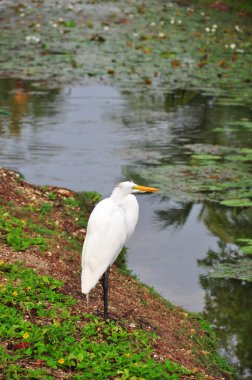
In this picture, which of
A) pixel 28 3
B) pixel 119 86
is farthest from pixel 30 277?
pixel 28 3

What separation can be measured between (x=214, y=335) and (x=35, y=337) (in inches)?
91.8

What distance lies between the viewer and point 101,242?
5867 millimetres

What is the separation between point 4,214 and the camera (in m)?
7.75

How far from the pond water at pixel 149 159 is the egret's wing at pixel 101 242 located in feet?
5.32

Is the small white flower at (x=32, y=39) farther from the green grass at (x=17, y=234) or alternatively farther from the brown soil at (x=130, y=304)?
the green grass at (x=17, y=234)

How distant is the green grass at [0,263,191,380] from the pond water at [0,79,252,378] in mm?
1425

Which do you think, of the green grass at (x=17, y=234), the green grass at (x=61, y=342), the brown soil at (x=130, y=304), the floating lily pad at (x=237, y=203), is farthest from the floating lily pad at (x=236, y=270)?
the green grass at (x=61, y=342)

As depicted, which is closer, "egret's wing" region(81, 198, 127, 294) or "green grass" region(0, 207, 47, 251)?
"egret's wing" region(81, 198, 127, 294)

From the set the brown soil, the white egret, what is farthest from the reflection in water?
the white egret

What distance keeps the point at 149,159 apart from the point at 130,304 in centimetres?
573

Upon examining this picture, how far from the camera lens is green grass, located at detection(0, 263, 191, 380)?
4.92 meters

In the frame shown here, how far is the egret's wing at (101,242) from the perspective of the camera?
5.78 m

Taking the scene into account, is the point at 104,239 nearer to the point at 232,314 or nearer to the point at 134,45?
the point at 232,314

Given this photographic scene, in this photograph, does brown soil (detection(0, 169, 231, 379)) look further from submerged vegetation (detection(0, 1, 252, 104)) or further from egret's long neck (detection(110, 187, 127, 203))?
submerged vegetation (detection(0, 1, 252, 104))
